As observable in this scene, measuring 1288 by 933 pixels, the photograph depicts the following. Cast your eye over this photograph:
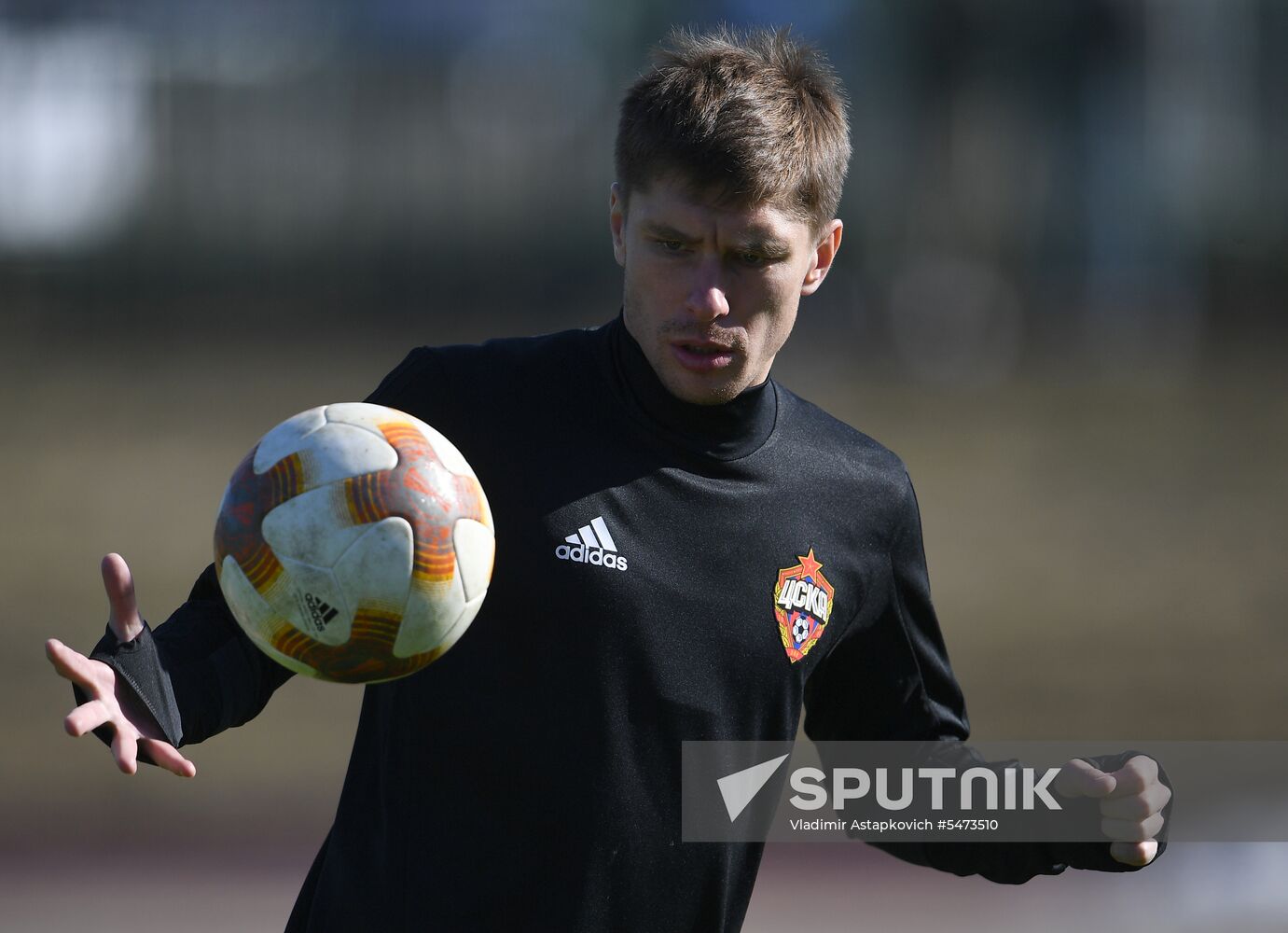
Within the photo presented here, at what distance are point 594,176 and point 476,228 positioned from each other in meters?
1.97

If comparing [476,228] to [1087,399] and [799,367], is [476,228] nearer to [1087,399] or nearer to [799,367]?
[799,367]

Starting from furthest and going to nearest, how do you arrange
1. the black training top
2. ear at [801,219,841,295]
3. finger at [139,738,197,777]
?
1. ear at [801,219,841,295]
2. the black training top
3. finger at [139,738,197,777]

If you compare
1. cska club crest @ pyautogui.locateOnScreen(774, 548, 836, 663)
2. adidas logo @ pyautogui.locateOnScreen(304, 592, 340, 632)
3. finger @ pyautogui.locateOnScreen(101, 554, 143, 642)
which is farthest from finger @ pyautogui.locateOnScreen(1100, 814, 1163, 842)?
finger @ pyautogui.locateOnScreen(101, 554, 143, 642)

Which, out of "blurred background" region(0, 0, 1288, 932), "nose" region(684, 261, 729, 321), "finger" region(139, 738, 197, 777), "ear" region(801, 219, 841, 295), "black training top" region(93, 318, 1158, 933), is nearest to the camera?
"finger" region(139, 738, 197, 777)

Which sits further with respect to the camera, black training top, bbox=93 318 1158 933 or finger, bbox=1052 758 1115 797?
finger, bbox=1052 758 1115 797

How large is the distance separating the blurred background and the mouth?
9.64 m

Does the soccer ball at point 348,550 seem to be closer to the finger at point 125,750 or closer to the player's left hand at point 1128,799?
the finger at point 125,750

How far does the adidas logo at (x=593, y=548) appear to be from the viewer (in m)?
3.25

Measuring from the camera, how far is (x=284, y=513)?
2.85m

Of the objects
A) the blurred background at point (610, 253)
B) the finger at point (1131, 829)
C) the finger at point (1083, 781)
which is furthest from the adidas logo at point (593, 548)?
the blurred background at point (610, 253)

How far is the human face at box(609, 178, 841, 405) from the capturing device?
3273 mm

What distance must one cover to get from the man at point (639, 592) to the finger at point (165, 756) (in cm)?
8

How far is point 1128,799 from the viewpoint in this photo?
10.9 feet

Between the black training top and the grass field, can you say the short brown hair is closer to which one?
the black training top
